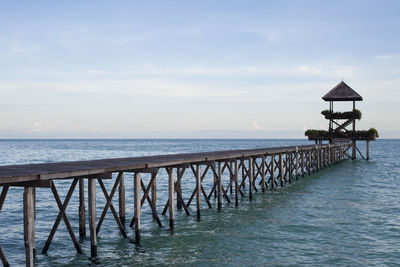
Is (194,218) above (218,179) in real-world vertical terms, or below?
below

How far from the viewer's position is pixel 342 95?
4216cm

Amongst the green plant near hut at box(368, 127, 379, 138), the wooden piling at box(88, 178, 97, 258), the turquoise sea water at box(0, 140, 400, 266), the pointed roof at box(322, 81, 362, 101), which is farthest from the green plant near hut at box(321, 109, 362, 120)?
the wooden piling at box(88, 178, 97, 258)

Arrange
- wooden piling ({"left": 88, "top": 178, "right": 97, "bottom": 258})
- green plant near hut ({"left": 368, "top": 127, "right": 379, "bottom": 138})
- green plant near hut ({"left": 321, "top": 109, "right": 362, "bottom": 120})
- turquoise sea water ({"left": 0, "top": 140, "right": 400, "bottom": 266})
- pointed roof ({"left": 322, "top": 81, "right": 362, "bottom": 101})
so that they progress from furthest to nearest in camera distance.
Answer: green plant near hut ({"left": 321, "top": 109, "right": 362, "bottom": 120}) → green plant near hut ({"left": 368, "top": 127, "right": 379, "bottom": 138}) → pointed roof ({"left": 322, "top": 81, "right": 362, "bottom": 101}) → turquoise sea water ({"left": 0, "top": 140, "right": 400, "bottom": 266}) → wooden piling ({"left": 88, "top": 178, "right": 97, "bottom": 258})

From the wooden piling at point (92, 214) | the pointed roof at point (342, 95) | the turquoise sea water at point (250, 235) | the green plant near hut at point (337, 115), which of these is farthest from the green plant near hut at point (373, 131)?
the wooden piling at point (92, 214)

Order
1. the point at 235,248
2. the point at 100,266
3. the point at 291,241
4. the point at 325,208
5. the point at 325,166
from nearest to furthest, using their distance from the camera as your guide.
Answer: the point at 100,266 < the point at 235,248 < the point at 291,241 < the point at 325,208 < the point at 325,166

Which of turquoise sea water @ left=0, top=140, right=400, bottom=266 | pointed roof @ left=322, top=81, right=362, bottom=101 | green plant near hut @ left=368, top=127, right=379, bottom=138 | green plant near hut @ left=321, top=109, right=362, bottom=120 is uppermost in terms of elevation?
pointed roof @ left=322, top=81, right=362, bottom=101

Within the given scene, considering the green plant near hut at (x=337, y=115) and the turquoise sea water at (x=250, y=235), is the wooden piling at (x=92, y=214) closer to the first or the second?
the turquoise sea water at (x=250, y=235)

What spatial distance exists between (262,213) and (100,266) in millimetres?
A: 8505

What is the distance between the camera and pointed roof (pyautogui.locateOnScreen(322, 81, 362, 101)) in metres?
41.8

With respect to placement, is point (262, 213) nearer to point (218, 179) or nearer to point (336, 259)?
point (218, 179)

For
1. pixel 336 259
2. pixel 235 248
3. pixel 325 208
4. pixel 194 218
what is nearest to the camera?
pixel 336 259

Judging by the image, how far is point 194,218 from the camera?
636 inches

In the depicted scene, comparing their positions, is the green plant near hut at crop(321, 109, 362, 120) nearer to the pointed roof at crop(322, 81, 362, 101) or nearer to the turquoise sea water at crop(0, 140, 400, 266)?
the pointed roof at crop(322, 81, 362, 101)

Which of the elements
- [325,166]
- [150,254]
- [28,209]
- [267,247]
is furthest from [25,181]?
[325,166]
